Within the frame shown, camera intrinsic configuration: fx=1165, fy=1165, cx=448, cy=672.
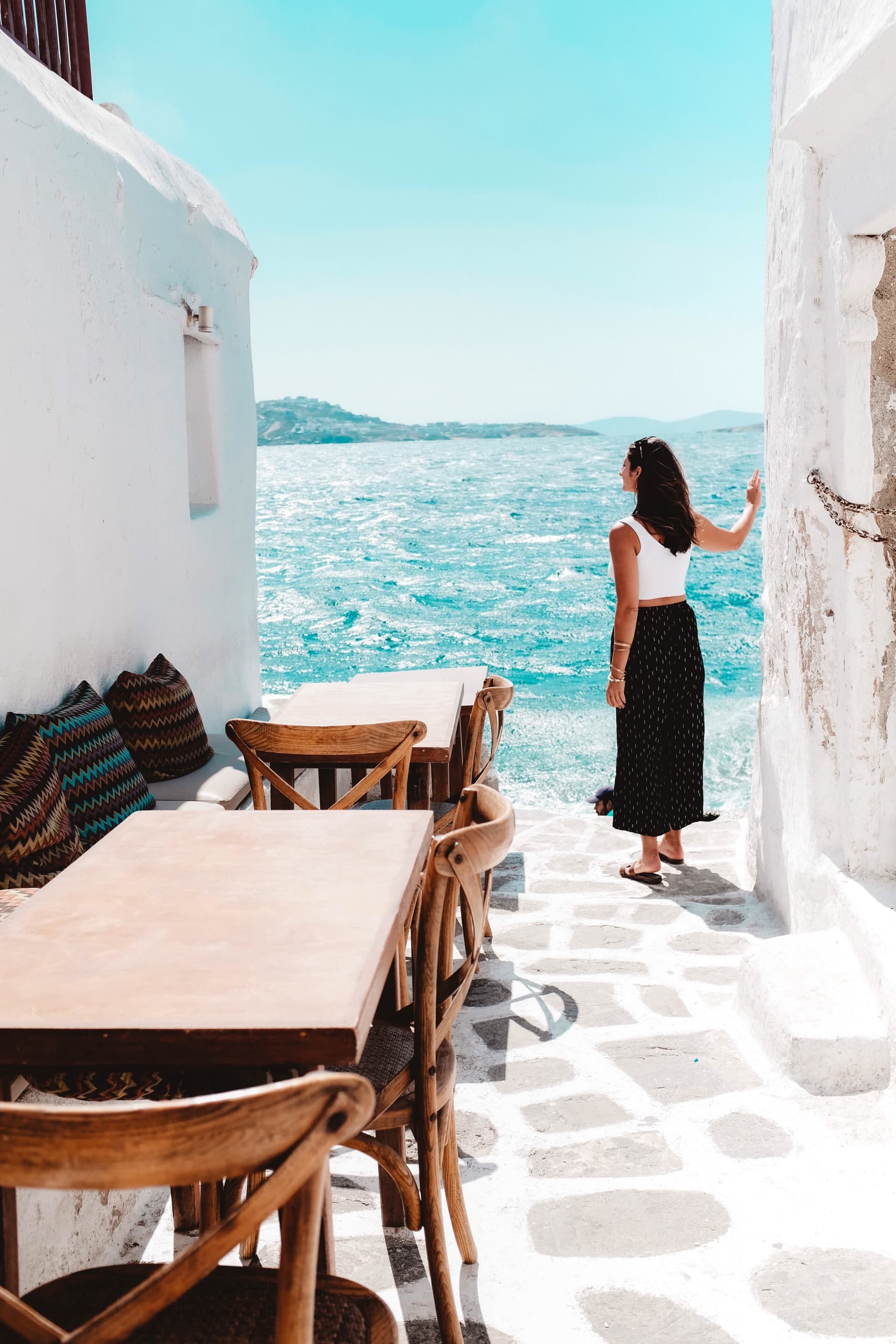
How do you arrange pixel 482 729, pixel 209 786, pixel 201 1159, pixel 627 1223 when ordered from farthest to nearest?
pixel 209 786 → pixel 482 729 → pixel 627 1223 → pixel 201 1159

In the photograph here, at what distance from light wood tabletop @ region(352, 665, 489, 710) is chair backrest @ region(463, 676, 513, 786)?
0.64 m

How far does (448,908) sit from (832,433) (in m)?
2.33

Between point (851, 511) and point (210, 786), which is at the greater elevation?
point (851, 511)

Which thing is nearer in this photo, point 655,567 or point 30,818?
point 30,818

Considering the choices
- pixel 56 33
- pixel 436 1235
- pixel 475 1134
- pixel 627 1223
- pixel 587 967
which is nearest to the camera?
pixel 436 1235

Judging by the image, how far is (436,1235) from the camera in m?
2.10

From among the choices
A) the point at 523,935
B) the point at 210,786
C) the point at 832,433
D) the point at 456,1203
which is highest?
the point at 832,433

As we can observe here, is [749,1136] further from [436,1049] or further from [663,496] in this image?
[663,496]

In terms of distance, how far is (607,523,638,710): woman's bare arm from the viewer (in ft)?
15.6

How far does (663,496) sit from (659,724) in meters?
0.96

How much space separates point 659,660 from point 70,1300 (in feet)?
12.2

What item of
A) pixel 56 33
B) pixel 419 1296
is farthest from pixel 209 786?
pixel 56 33

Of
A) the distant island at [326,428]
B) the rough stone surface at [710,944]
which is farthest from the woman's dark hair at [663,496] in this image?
the distant island at [326,428]

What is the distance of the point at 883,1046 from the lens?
306cm
